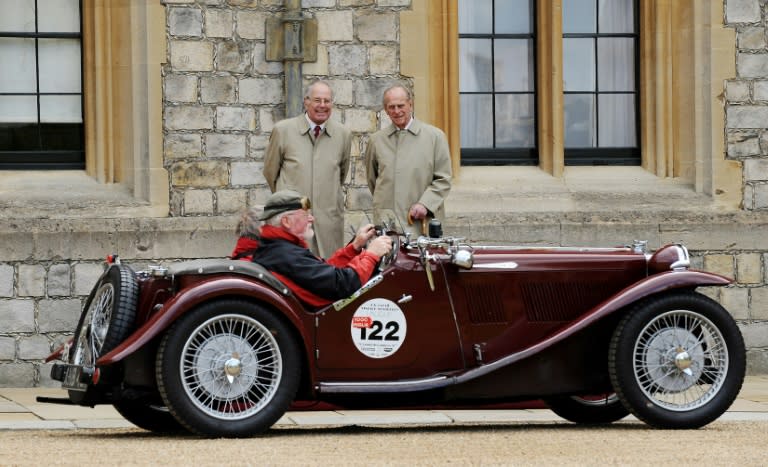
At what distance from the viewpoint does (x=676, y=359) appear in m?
7.67

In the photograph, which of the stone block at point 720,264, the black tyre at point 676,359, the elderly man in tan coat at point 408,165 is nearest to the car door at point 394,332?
the black tyre at point 676,359

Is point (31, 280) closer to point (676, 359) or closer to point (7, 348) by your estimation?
point (7, 348)

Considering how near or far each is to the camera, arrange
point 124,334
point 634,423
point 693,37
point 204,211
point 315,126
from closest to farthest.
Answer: point 124,334
point 634,423
point 315,126
point 204,211
point 693,37

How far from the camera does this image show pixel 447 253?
305 inches

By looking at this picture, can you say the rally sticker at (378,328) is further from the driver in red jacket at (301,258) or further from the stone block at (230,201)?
the stone block at (230,201)

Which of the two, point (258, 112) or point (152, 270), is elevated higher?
point (258, 112)

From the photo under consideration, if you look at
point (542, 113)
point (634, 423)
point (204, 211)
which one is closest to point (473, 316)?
point (634, 423)

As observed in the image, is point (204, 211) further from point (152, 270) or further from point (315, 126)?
point (152, 270)

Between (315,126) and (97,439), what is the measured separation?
3.01 metres

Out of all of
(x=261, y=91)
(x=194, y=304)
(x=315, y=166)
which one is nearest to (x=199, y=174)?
(x=261, y=91)

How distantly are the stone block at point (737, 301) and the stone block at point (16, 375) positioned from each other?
5128 mm

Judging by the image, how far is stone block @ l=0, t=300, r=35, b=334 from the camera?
1132 centimetres

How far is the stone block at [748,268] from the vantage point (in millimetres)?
12227

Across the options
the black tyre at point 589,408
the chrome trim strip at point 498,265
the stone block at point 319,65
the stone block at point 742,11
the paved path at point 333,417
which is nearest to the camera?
the chrome trim strip at point 498,265
